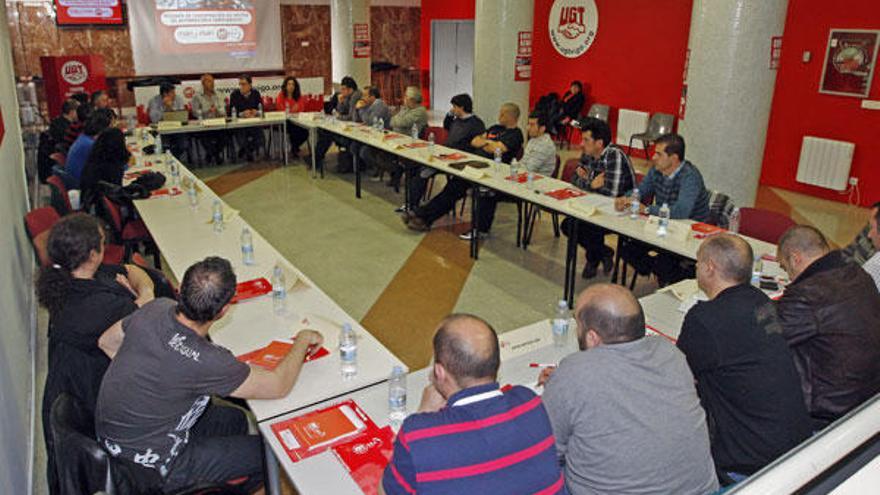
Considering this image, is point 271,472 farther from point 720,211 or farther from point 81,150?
point 81,150

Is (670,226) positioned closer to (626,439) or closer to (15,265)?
(626,439)

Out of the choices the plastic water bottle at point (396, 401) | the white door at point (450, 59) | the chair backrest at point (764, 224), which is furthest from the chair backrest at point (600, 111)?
the plastic water bottle at point (396, 401)

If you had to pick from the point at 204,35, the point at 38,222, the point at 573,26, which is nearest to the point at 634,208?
the point at 38,222

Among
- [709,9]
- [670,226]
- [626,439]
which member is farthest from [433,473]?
[709,9]

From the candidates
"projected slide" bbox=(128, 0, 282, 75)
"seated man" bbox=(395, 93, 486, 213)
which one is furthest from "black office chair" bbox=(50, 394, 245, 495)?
"projected slide" bbox=(128, 0, 282, 75)

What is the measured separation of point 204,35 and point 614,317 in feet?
43.4

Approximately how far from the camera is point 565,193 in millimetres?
5312

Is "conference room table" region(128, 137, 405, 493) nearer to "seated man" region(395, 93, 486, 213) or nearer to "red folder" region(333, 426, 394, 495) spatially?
"red folder" region(333, 426, 394, 495)

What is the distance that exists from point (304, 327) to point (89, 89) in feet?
30.3

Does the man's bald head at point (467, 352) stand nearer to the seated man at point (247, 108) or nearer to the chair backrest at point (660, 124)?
the chair backrest at point (660, 124)

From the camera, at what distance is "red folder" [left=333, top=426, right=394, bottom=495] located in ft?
6.82

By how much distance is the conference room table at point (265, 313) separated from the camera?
2641 mm

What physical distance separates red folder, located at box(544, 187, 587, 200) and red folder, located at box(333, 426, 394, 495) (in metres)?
3.24

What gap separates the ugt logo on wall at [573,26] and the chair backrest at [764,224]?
680 centimetres
